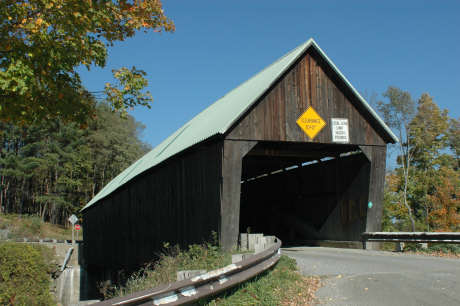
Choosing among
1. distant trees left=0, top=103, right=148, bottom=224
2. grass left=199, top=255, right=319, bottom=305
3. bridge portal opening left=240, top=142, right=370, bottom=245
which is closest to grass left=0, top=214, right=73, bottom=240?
distant trees left=0, top=103, right=148, bottom=224

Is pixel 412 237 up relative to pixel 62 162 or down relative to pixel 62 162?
down

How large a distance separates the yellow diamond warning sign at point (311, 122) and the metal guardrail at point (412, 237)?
3.86m

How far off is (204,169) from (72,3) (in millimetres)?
6197

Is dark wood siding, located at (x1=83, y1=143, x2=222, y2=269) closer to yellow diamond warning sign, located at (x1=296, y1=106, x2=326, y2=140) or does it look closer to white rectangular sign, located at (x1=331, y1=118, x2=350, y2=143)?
yellow diamond warning sign, located at (x1=296, y1=106, x2=326, y2=140)

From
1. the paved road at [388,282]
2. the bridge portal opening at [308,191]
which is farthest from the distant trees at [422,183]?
the paved road at [388,282]

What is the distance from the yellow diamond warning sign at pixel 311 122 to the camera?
13.1 metres

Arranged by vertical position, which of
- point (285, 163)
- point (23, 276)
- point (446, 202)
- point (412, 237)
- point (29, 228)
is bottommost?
point (29, 228)

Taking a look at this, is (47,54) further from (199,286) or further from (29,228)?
(29,228)

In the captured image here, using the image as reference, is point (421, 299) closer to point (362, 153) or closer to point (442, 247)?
point (442, 247)

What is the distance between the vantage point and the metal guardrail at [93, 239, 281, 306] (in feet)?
13.2

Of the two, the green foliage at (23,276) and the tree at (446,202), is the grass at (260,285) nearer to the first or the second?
the green foliage at (23,276)

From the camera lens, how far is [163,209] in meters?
16.2

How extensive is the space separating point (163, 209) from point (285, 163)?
6.19 meters

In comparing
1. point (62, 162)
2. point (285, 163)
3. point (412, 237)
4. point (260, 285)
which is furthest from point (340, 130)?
point (62, 162)
